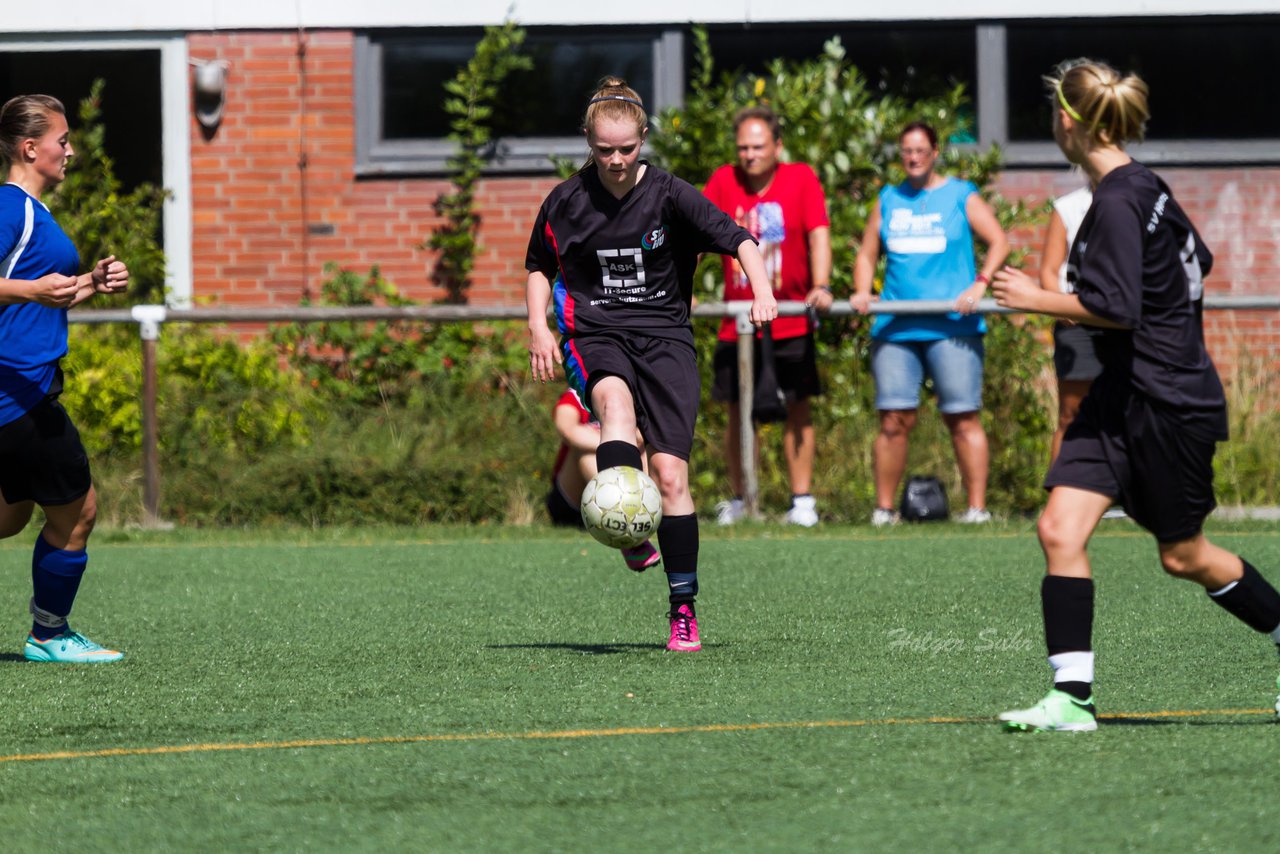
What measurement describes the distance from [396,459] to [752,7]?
468cm

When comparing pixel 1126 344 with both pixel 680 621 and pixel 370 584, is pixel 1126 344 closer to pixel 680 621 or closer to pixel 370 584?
pixel 680 621

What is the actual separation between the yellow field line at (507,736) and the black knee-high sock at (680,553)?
5.12ft

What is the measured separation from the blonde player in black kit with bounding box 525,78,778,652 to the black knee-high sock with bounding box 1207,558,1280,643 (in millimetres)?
2024

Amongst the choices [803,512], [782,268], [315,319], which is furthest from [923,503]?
[315,319]

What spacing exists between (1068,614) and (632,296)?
Answer: 244 cm

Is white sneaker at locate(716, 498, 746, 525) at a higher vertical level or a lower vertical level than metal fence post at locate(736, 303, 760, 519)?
lower

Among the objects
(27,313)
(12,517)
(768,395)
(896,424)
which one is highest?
(27,313)

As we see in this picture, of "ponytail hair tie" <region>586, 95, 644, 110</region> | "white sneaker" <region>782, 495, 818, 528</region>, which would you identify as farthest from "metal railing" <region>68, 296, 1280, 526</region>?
"ponytail hair tie" <region>586, 95, 644, 110</region>

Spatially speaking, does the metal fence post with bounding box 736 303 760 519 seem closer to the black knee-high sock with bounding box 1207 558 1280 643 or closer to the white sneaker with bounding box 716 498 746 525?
the white sneaker with bounding box 716 498 746 525

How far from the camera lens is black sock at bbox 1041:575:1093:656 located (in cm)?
479

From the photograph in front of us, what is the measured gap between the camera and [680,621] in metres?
6.46

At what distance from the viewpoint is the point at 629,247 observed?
6.68 metres

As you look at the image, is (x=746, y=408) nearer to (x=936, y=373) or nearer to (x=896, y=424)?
(x=896, y=424)

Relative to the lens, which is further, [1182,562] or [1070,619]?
[1182,562]
